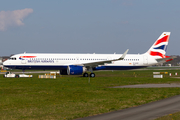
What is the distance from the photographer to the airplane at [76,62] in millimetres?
46975

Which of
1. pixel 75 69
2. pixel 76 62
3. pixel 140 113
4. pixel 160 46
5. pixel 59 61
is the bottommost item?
pixel 140 113

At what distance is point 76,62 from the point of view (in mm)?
50219

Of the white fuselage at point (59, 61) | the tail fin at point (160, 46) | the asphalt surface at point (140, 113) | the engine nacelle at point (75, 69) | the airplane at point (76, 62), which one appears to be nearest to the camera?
the asphalt surface at point (140, 113)

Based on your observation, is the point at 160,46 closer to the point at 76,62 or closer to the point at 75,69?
the point at 76,62

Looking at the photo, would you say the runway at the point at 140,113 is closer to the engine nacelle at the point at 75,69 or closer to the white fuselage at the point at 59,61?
the engine nacelle at the point at 75,69

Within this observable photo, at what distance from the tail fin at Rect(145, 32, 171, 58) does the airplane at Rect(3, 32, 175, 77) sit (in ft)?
1.40

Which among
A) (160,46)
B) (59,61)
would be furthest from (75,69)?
(160,46)

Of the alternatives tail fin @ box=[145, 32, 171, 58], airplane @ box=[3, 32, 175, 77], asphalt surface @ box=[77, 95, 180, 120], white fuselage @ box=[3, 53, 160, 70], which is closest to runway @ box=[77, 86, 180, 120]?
asphalt surface @ box=[77, 95, 180, 120]

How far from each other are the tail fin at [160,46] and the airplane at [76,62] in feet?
1.40

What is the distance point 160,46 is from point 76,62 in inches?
708

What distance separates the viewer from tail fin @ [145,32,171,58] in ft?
182

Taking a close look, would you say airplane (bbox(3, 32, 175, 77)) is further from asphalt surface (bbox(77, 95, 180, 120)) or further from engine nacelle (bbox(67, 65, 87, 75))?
asphalt surface (bbox(77, 95, 180, 120))

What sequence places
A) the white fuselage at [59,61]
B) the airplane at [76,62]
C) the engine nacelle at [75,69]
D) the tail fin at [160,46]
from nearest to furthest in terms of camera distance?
the engine nacelle at [75,69], the airplane at [76,62], the white fuselage at [59,61], the tail fin at [160,46]

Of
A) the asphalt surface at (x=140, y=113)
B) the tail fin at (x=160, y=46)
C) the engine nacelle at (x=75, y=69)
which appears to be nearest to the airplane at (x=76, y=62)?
the engine nacelle at (x=75, y=69)
